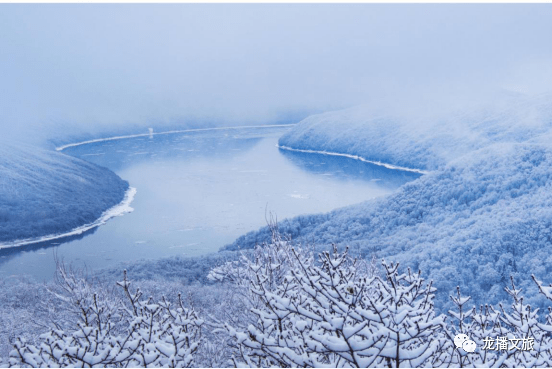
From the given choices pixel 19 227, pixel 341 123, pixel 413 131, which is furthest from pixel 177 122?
pixel 19 227

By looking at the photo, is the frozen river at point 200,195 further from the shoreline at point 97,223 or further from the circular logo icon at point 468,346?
the circular logo icon at point 468,346

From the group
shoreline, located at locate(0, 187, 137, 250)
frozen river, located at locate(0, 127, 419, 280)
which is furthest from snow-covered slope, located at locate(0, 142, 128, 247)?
frozen river, located at locate(0, 127, 419, 280)

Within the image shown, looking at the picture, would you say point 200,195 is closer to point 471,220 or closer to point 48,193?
point 48,193

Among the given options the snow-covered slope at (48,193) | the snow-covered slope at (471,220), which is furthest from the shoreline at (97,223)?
the snow-covered slope at (471,220)

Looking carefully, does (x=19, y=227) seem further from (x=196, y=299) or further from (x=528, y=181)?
(x=528, y=181)

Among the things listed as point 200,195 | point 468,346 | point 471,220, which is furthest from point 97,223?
point 468,346

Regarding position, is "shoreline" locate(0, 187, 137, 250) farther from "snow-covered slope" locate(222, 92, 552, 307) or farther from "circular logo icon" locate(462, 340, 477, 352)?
"circular logo icon" locate(462, 340, 477, 352)

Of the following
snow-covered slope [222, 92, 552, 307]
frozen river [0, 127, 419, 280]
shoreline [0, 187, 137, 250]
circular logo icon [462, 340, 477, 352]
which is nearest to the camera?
circular logo icon [462, 340, 477, 352]
